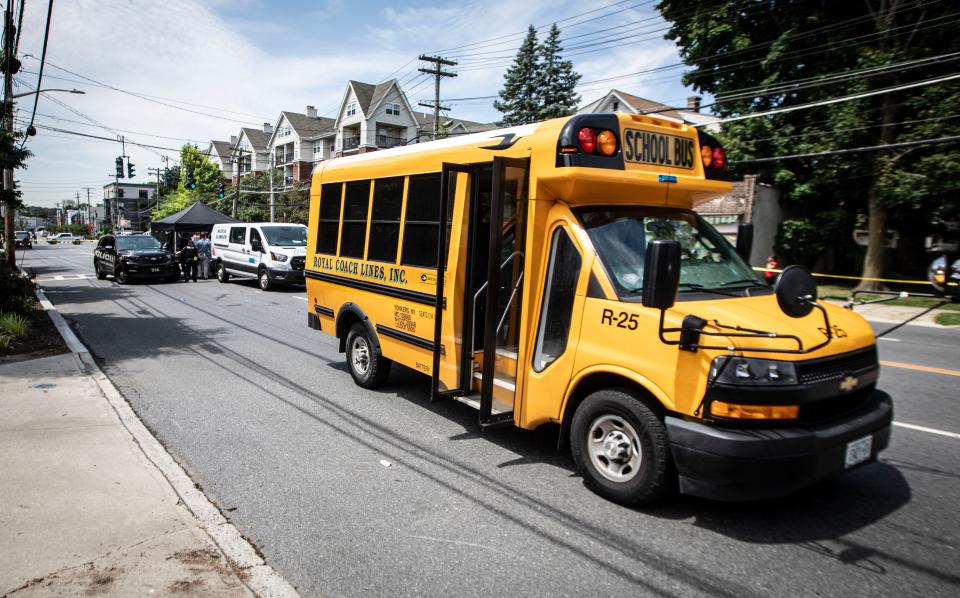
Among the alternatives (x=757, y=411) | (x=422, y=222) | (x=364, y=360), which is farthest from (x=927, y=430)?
(x=364, y=360)

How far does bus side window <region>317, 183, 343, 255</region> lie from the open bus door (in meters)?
2.45

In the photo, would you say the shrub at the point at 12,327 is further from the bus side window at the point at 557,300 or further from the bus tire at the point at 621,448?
the bus tire at the point at 621,448

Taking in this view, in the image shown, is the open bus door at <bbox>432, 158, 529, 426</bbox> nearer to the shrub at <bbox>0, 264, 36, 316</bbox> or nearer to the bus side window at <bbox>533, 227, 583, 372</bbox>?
the bus side window at <bbox>533, 227, 583, 372</bbox>

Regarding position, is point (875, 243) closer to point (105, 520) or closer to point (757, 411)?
point (757, 411)

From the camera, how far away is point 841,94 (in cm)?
1894

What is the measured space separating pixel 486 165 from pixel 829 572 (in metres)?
3.78

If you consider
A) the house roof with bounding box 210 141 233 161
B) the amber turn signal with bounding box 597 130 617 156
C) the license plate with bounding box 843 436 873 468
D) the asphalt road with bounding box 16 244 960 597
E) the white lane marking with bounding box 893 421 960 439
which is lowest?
the asphalt road with bounding box 16 244 960 597

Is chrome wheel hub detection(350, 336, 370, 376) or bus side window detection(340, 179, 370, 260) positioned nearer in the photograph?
bus side window detection(340, 179, 370, 260)

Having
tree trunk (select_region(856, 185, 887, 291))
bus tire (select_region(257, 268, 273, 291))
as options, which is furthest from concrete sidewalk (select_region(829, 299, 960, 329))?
bus tire (select_region(257, 268, 273, 291))

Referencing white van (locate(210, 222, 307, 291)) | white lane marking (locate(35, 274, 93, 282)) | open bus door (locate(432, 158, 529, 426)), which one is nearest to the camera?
open bus door (locate(432, 158, 529, 426))

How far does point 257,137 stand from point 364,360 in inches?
2667

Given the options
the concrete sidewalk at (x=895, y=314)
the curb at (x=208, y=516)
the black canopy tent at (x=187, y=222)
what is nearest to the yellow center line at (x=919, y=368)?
the concrete sidewalk at (x=895, y=314)

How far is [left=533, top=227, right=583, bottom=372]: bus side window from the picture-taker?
4391mm

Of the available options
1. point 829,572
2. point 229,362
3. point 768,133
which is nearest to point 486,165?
point 829,572
